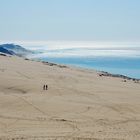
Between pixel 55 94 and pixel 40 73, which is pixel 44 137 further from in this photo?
pixel 40 73

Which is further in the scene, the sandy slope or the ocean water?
the ocean water

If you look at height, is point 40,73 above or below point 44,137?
above

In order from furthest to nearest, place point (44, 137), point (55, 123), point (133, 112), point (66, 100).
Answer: point (66, 100), point (133, 112), point (55, 123), point (44, 137)

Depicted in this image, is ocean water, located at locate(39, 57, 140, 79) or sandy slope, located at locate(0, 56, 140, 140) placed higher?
ocean water, located at locate(39, 57, 140, 79)

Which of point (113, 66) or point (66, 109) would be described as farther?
point (113, 66)

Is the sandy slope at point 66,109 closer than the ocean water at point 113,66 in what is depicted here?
Yes

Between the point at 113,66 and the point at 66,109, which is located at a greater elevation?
the point at 113,66

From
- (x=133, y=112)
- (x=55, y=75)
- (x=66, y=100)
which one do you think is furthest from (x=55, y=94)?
(x=55, y=75)

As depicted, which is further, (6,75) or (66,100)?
(6,75)
